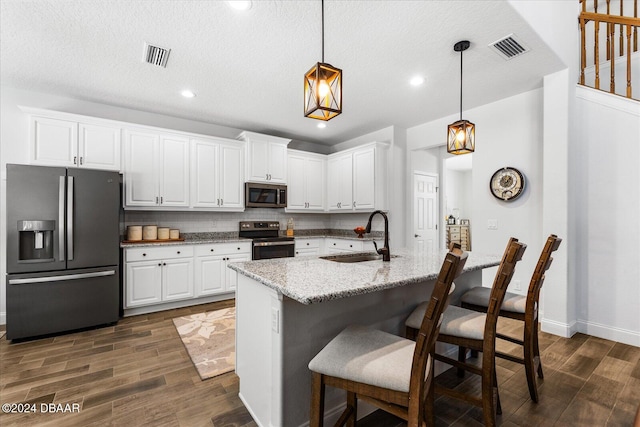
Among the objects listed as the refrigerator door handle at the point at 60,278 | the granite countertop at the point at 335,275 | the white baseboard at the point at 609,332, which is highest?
the granite countertop at the point at 335,275

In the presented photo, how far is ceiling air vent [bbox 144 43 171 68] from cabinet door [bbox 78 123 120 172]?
1.43m

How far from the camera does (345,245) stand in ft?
16.5

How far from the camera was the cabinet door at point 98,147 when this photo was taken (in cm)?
355

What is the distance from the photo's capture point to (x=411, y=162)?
16.4 feet

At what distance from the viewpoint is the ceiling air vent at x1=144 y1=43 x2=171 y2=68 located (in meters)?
2.62

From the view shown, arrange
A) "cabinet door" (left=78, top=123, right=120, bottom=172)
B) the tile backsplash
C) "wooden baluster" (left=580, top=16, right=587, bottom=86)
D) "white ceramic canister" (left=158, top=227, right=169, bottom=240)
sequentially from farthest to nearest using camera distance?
the tile backsplash → "white ceramic canister" (left=158, top=227, right=169, bottom=240) → "cabinet door" (left=78, top=123, right=120, bottom=172) → "wooden baluster" (left=580, top=16, right=587, bottom=86)

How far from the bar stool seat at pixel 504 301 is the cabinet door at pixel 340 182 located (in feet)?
10.3

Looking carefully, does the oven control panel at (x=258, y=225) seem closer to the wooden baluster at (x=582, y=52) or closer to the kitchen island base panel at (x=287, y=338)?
the kitchen island base panel at (x=287, y=338)

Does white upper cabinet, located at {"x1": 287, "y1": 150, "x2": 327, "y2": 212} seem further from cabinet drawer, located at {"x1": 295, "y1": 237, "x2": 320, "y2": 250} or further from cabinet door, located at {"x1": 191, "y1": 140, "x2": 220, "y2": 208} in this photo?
cabinet door, located at {"x1": 191, "y1": 140, "x2": 220, "y2": 208}

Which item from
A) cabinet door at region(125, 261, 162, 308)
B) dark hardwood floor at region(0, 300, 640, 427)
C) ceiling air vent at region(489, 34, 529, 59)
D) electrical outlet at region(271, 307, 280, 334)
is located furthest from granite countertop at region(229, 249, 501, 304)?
cabinet door at region(125, 261, 162, 308)

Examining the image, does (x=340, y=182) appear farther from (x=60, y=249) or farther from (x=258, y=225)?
(x=60, y=249)

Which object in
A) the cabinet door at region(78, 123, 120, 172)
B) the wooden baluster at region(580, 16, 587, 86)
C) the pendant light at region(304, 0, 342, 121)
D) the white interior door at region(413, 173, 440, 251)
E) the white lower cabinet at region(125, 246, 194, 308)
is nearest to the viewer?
the pendant light at region(304, 0, 342, 121)

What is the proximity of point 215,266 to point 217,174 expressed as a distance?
54.7 inches

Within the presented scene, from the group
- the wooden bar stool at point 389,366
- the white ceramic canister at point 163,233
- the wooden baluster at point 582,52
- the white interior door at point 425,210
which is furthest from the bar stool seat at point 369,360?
the white interior door at point 425,210
